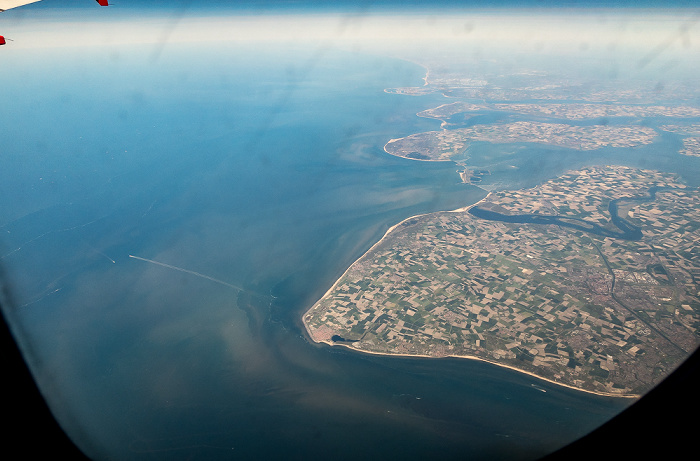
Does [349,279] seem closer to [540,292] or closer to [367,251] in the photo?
[367,251]

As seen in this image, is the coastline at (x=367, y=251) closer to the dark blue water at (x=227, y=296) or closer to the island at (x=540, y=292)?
the island at (x=540, y=292)

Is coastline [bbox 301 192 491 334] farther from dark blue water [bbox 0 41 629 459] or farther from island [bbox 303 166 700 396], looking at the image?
dark blue water [bbox 0 41 629 459]

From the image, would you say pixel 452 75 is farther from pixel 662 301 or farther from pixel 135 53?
pixel 135 53

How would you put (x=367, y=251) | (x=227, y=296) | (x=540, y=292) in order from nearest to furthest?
(x=540, y=292) → (x=227, y=296) → (x=367, y=251)

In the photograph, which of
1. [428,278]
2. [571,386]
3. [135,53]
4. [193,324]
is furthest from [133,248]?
[135,53]

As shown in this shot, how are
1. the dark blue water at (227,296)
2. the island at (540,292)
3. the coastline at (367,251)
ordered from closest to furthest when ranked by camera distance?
the dark blue water at (227,296) < the island at (540,292) < the coastline at (367,251)

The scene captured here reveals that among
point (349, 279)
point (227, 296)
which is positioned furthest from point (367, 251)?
point (227, 296)
